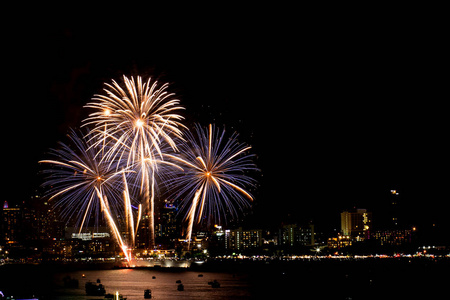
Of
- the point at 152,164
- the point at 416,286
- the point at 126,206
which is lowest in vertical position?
the point at 416,286

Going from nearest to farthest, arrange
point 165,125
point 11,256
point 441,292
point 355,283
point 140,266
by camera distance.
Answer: point 165,125 < point 441,292 < point 355,283 < point 140,266 < point 11,256

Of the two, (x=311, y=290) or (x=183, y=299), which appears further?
(x=311, y=290)

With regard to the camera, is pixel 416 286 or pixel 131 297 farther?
pixel 416 286

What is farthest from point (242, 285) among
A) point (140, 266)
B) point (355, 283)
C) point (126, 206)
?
point (140, 266)

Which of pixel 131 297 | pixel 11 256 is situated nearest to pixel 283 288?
pixel 131 297

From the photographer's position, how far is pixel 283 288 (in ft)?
250

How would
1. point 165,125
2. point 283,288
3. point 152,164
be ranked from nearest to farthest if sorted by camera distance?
point 165,125
point 152,164
point 283,288

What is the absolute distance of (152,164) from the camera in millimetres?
52094

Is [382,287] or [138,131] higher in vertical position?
[138,131]

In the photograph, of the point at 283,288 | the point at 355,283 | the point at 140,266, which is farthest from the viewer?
the point at 140,266

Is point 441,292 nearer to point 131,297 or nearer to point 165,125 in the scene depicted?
point 131,297

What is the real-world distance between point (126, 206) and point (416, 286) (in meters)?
46.3

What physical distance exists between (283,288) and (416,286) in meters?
19.6

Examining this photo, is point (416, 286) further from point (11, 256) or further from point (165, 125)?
point (11, 256)
